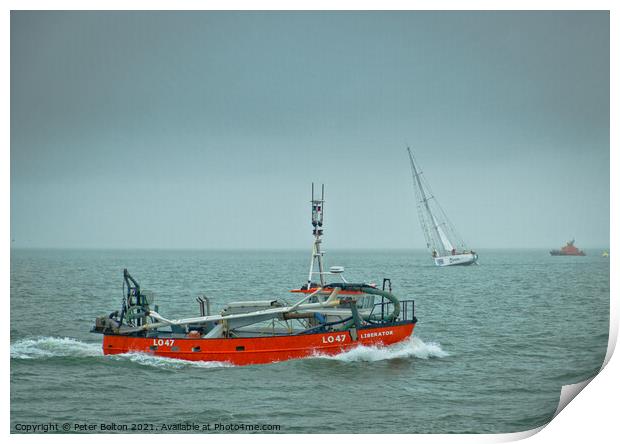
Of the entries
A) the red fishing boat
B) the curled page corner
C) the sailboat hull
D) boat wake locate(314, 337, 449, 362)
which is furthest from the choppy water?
the sailboat hull

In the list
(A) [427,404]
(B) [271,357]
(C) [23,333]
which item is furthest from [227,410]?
→ (C) [23,333]

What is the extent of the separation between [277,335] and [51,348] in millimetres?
7790

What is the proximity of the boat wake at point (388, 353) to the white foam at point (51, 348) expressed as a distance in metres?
7.63

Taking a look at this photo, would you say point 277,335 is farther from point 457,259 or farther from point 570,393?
point 457,259

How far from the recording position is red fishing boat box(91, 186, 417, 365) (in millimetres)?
19594

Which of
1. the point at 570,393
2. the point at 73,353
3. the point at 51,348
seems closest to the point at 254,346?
the point at 73,353

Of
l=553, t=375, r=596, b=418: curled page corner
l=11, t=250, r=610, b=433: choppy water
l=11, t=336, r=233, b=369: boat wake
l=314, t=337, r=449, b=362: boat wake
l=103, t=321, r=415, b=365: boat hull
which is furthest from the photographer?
l=314, t=337, r=449, b=362: boat wake

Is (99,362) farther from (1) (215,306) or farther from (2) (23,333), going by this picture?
(1) (215,306)

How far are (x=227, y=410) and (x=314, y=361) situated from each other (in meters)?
4.15

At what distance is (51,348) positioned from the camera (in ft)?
72.8

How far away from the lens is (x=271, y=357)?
19.6 m

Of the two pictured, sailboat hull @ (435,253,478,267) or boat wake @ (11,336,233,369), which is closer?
boat wake @ (11,336,233,369)

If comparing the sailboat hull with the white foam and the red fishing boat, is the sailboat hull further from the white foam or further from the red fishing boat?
the white foam

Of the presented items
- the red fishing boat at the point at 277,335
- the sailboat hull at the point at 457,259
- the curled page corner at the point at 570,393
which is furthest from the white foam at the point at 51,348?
the sailboat hull at the point at 457,259
